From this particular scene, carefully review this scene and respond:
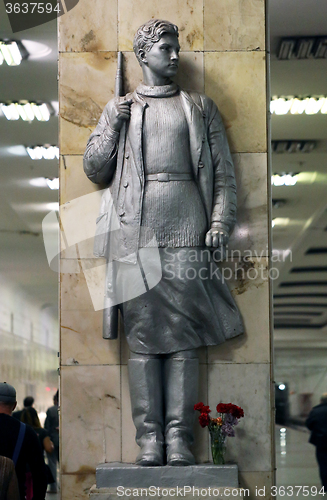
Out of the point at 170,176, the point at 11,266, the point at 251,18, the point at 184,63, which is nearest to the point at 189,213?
the point at 170,176

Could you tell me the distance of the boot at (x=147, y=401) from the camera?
17.5 feet

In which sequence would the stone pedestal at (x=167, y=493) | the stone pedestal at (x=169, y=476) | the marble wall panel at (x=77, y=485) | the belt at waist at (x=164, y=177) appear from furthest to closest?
the marble wall panel at (x=77, y=485)
the belt at waist at (x=164, y=177)
the stone pedestal at (x=169, y=476)
the stone pedestal at (x=167, y=493)

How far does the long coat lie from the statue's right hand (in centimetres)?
4

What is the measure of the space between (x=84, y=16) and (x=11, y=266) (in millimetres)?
3658

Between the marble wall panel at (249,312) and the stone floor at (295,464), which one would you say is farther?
the stone floor at (295,464)

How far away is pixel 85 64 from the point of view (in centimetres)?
593

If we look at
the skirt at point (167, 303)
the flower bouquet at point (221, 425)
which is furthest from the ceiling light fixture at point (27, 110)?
the flower bouquet at point (221, 425)

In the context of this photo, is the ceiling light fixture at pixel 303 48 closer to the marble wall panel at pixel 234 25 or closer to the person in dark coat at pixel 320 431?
the marble wall panel at pixel 234 25

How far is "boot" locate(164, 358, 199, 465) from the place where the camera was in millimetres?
5340

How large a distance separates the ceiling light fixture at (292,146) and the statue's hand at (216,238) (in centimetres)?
338

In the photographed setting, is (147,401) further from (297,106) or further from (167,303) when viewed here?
(297,106)

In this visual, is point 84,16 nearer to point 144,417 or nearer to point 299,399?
point 144,417

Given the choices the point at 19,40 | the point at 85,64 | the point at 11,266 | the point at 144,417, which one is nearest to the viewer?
the point at 144,417

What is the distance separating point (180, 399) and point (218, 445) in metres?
0.39
